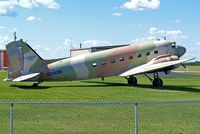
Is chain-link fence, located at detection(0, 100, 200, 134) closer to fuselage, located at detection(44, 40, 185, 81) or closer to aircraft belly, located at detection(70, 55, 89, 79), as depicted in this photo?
fuselage, located at detection(44, 40, 185, 81)

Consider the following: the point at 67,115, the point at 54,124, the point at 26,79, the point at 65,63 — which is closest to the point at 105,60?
the point at 65,63

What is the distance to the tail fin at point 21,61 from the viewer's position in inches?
1340

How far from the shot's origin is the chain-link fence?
13734 millimetres

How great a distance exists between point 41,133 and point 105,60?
23.8m

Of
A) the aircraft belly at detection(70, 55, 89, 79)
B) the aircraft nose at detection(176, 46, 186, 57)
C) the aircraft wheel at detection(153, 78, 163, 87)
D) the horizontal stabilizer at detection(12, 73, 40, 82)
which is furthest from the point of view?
the aircraft nose at detection(176, 46, 186, 57)

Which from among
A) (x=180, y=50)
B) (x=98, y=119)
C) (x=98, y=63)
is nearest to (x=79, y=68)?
(x=98, y=63)

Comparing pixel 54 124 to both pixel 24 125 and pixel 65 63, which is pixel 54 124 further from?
pixel 65 63

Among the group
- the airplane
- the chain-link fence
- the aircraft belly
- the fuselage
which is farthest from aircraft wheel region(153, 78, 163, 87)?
the chain-link fence

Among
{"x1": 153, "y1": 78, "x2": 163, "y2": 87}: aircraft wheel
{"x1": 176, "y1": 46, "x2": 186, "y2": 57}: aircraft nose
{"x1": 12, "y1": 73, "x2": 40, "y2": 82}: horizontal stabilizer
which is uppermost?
{"x1": 176, "y1": 46, "x2": 186, "y2": 57}: aircraft nose

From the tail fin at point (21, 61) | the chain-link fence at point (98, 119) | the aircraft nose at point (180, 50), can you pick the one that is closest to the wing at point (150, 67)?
the aircraft nose at point (180, 50)

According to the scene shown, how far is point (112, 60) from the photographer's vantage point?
122 ft

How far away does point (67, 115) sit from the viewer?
17125 millimetres

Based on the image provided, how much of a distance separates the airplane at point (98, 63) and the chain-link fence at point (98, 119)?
48.8 ft

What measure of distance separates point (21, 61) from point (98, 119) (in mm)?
19187
